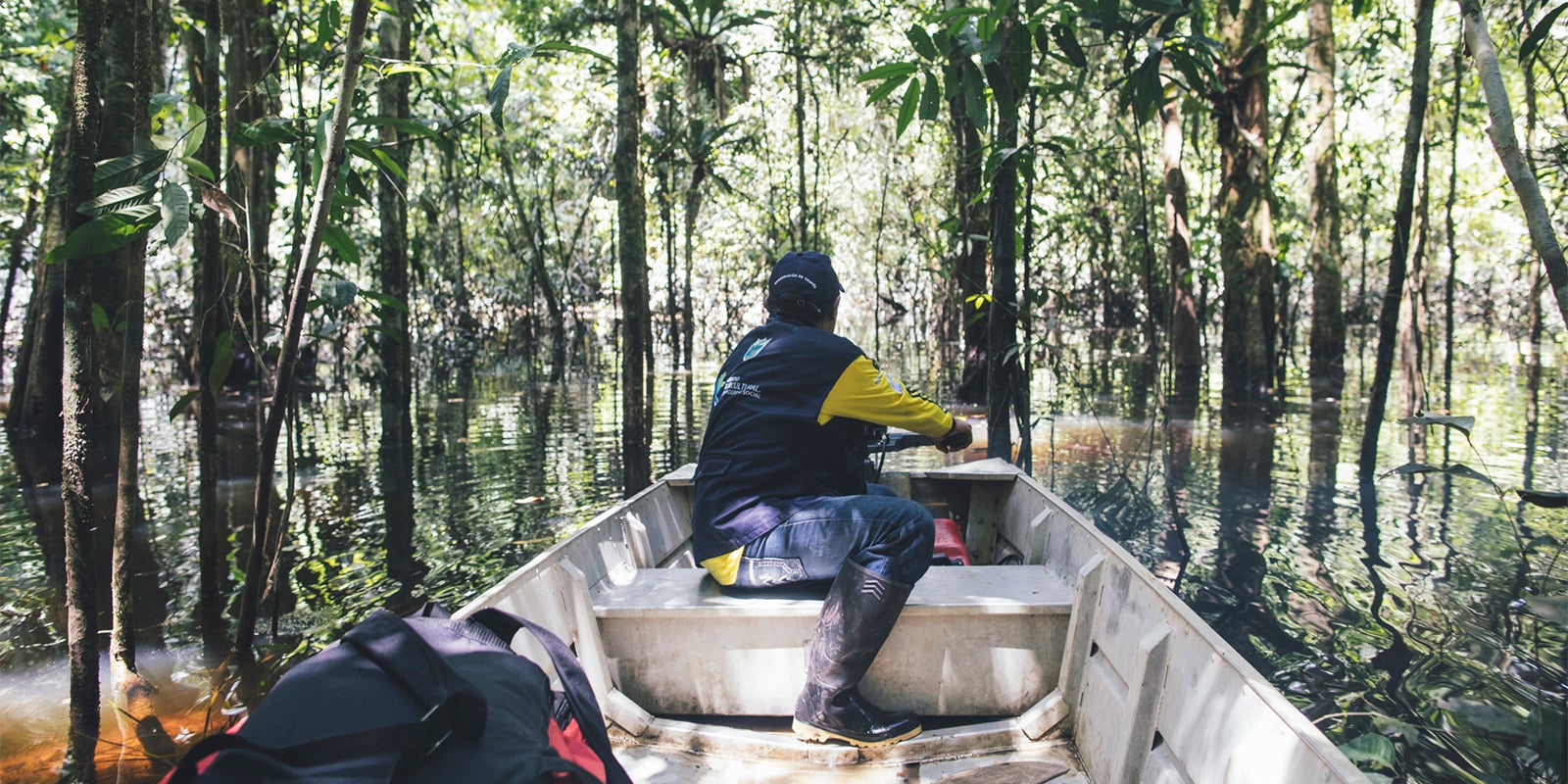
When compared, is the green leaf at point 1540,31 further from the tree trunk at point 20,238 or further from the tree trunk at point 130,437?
the tree trunk at point 20,238

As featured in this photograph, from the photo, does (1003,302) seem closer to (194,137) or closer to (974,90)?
(974,90)

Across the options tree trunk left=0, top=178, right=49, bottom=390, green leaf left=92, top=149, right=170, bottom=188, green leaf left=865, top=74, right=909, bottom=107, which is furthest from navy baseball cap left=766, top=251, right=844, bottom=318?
tree trunk left=0, top=178, right=49, bottom=390

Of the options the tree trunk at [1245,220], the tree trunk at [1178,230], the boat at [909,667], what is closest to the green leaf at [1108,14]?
the boat at [909,667]

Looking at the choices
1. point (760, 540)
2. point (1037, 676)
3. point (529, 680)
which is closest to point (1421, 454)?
point (1037, 676)

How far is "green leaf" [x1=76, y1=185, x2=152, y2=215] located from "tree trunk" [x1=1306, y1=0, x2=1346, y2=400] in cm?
1115

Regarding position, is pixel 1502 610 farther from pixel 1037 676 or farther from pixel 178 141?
pixel 178 141

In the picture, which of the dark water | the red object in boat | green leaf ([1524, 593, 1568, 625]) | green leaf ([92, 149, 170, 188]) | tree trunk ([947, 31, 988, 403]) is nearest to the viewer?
green leaf ([92, 149, 170, 188])

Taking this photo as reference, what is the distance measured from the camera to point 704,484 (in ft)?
11.5

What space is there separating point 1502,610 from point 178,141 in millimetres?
5970

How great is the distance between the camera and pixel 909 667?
10.7 ft

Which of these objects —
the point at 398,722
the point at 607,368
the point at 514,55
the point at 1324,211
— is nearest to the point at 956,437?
the point at 514,55

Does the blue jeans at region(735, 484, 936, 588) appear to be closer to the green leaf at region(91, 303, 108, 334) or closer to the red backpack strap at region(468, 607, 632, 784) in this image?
the red backpack strap at region(468, 607, 632, 784)

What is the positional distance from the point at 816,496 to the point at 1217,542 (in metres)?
4.04

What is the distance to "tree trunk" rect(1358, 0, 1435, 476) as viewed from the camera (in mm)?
5880
